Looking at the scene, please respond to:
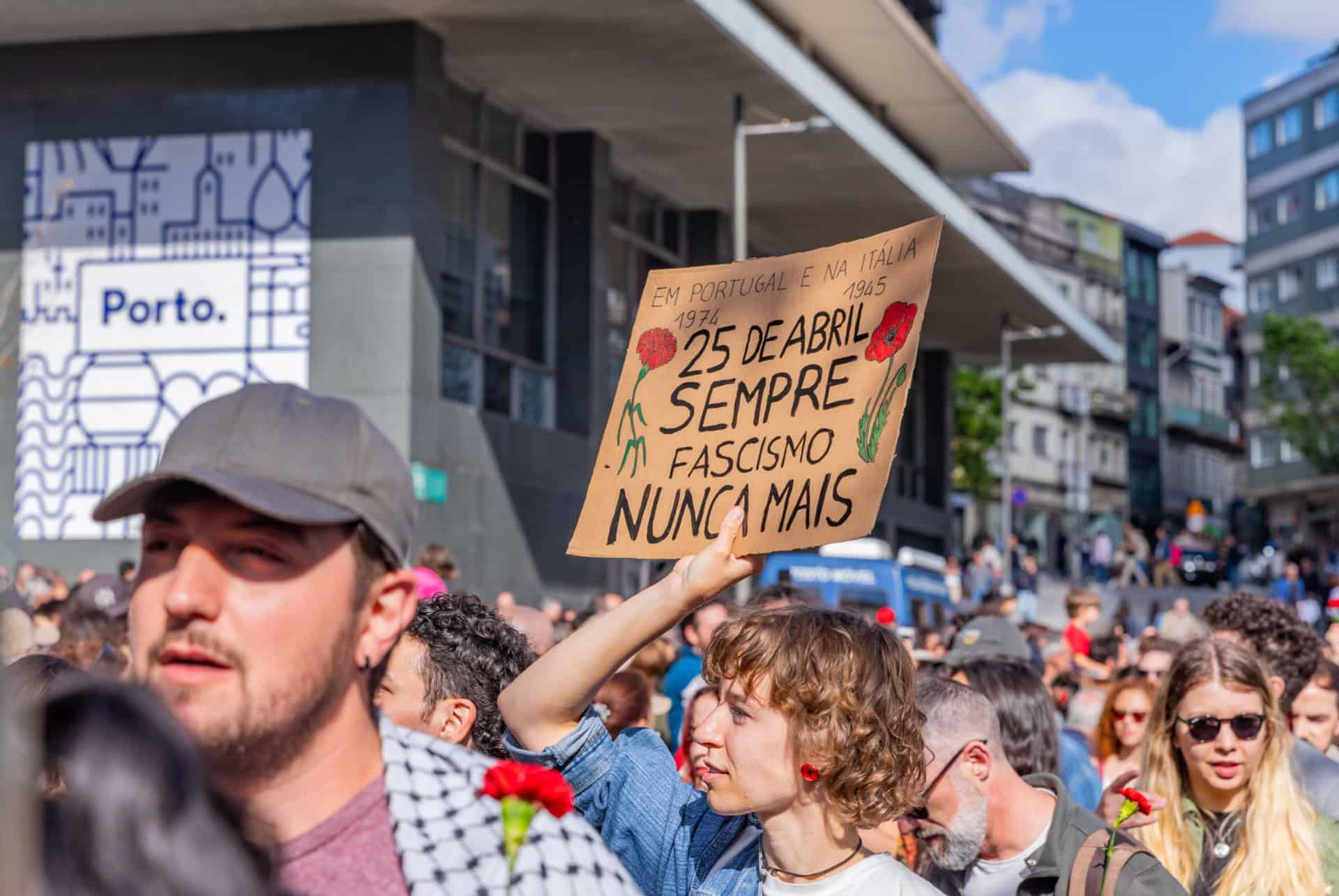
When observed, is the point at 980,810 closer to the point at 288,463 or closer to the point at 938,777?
the point at 938,777

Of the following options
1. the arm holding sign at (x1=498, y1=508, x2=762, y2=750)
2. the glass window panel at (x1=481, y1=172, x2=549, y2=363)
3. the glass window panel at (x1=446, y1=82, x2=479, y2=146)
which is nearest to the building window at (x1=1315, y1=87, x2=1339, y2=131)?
the glass window panel at (x1=481, y1=172, x2=549, y2=363)

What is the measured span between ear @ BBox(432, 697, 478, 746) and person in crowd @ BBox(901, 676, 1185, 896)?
106cm

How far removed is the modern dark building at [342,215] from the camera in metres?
20.4

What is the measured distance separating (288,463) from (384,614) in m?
0.24

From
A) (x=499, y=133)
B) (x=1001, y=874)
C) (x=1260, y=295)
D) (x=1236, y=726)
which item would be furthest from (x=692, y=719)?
(x=1260, y=295)

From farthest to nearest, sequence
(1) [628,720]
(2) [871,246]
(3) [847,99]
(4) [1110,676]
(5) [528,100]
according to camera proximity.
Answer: (3) [847,99]
(5) [528,100]
(4) [1110,676]
(1) [628,720]
(2) [871,246]

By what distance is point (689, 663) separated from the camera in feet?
30.7

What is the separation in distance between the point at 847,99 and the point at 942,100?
22.9ft

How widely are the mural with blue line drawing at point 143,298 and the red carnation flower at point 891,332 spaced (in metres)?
17.0

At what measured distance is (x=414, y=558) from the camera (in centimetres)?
1809

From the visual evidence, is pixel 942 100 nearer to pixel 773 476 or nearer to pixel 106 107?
pixel 106 107

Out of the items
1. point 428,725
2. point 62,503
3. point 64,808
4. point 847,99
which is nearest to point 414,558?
point 62,503

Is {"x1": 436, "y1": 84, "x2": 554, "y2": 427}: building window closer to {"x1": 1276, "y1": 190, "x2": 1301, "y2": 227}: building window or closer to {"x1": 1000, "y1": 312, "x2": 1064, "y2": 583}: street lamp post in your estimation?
{"x1": 1000, "y1": 312, "x2": 1064, "y2": 583}: street lamp post

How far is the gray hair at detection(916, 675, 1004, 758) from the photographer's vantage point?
15.3 feet
